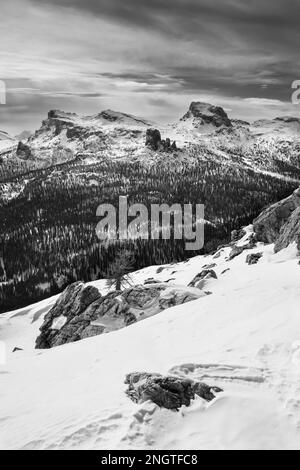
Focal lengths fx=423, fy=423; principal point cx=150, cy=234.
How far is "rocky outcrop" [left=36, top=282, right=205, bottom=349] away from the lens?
5075 centimetres

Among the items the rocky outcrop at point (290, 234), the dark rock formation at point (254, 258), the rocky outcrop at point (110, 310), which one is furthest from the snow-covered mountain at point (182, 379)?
the dark rock formation at point (254, 258)

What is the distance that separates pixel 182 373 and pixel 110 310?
102 feet

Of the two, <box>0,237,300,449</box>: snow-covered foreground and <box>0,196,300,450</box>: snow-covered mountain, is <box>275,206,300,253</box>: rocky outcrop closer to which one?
<box>0,196,300,450</box>: snow-covered mountain

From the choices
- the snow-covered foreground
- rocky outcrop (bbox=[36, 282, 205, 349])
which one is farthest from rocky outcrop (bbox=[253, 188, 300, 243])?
the snow-covered foreground

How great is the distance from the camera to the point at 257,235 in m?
94.3

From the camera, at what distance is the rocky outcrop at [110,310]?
50.8m

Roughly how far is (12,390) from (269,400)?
1567 centimetres

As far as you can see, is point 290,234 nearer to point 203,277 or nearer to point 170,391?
point 203,277

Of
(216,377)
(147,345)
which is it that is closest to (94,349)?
(147,345)

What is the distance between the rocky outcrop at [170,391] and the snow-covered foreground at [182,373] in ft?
1.54

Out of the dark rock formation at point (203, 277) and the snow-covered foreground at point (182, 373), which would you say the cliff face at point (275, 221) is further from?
the snow-covered foreground at point (182, 373)

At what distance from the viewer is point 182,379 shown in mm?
21422

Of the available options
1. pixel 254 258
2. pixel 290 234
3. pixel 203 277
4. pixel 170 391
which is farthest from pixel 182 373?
pixel 254 258
